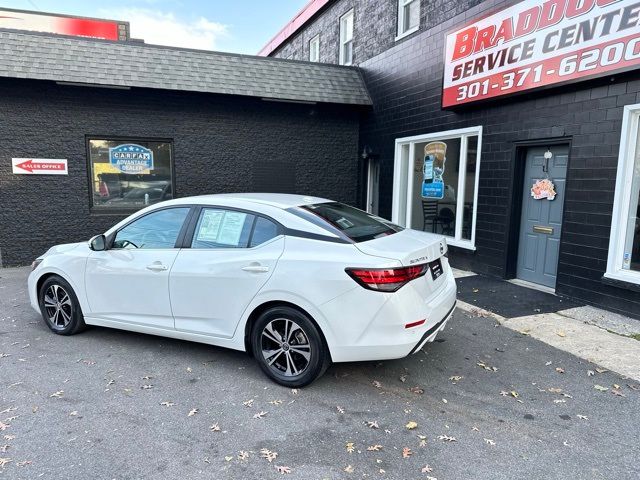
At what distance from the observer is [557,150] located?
21.1ft

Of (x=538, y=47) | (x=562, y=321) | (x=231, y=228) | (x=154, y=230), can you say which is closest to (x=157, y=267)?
(x=154, y=230)

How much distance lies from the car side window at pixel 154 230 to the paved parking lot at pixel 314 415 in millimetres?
1071

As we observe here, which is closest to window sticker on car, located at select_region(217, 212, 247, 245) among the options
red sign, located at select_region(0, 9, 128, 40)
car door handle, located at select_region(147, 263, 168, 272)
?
car door handle, located at select_region(147, 263, 168, 272)

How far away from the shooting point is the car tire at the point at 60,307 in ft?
15.6

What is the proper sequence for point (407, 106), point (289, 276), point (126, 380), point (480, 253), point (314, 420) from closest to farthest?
point (314, 420) → point (289, 276) → point (126, 380) → point (480, 253) → point (407, 106)

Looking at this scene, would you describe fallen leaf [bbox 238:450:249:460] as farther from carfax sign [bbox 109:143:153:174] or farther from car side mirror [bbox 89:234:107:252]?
carfax sign [bbox 109:143:153:174]

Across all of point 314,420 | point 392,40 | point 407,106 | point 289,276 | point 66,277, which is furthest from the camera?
point 392,40

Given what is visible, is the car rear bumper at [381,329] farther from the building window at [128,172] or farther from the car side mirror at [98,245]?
the building window at [128,172]

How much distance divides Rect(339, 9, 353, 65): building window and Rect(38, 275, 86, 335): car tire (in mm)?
9590

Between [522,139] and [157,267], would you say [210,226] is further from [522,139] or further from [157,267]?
[522,139]

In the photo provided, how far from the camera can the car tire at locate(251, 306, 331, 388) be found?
11.6 ft

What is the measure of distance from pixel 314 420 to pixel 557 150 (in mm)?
5347

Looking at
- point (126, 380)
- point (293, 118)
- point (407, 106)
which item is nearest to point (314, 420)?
point (126, 380)

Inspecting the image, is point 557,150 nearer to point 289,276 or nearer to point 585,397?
point 585,397
